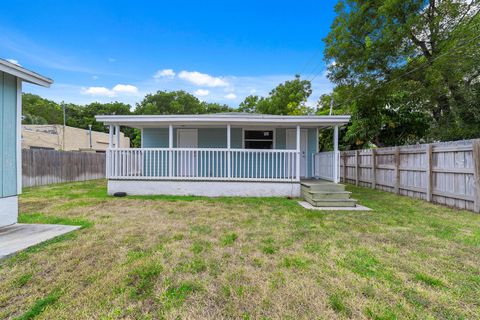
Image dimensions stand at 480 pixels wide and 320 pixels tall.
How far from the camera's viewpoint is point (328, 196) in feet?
21.7

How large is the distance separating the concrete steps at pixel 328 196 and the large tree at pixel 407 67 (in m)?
7.05

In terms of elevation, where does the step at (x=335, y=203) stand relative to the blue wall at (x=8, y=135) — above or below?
below

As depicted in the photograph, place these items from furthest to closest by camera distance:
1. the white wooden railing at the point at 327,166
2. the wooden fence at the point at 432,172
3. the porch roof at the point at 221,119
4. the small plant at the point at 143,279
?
the porch roof at the point at 221,119
the white wooden railing at the point at 327,166
the wooden fence at the point at 432,172
the small plant at the point at 143,279

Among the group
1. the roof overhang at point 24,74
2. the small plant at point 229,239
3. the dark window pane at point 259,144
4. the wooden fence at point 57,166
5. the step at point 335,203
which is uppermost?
the roof overhang at point 24,74

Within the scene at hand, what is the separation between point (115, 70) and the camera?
19734 millimetres

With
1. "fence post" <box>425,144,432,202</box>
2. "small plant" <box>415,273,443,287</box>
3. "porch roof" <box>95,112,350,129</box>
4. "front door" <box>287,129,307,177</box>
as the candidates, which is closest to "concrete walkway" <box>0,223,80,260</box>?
"porch roof" <box>95,112,350,129</box>

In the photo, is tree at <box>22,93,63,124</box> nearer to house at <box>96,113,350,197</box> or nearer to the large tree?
house at <box>96,113,350,197</box>

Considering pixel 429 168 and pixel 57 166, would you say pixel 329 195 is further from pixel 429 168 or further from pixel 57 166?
pixel 57 166

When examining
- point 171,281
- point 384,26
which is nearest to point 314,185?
point 171,281

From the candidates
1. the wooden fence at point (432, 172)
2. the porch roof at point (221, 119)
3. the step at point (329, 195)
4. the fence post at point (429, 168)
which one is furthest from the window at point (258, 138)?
the fence post at point (429, 168)

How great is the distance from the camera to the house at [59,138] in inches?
671

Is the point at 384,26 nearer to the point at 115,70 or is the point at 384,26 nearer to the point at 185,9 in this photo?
the point at 185,9

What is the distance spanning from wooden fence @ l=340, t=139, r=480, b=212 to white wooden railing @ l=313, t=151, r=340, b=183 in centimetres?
230

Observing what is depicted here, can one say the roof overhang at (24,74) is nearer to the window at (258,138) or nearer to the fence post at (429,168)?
the window at (258,138)
